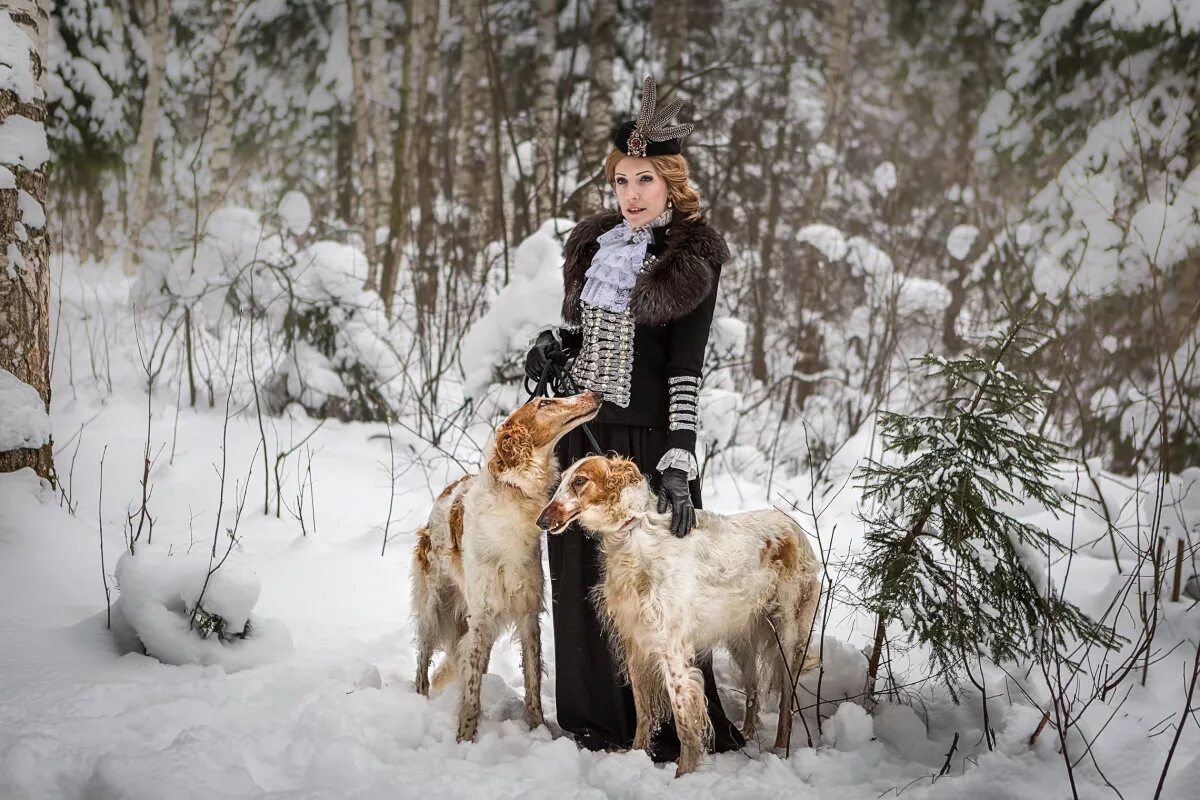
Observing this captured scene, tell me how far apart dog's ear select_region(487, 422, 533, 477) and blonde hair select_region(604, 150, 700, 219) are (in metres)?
0.99

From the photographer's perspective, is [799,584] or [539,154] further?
[539,154]

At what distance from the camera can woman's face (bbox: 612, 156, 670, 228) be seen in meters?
2.64

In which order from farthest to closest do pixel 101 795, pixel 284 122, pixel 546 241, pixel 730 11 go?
pixel 284 122 < pixel 730 11 < pixel 546 241 < pixel 101 795

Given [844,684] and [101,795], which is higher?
[101,795]

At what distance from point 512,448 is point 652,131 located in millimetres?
1206

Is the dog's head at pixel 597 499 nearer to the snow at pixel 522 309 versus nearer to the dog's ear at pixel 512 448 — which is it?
the dog's ear at pixel 512 448

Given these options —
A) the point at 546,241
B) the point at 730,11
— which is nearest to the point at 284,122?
the point at 730,11

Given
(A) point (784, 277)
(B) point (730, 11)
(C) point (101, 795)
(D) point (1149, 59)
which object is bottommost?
(C) point (101, 795)

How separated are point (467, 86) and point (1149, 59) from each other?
7317 millimetres

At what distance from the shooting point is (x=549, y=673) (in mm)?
3355

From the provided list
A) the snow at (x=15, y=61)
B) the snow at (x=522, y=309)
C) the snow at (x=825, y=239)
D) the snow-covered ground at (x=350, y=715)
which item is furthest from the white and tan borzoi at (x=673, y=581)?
the snow at (x=825, y=239)

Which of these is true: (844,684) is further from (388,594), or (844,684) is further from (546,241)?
(546,241)

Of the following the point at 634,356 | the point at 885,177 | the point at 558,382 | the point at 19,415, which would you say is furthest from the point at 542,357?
the point at 885,177

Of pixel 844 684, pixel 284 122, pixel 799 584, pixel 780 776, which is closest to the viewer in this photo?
pixel 780 776
